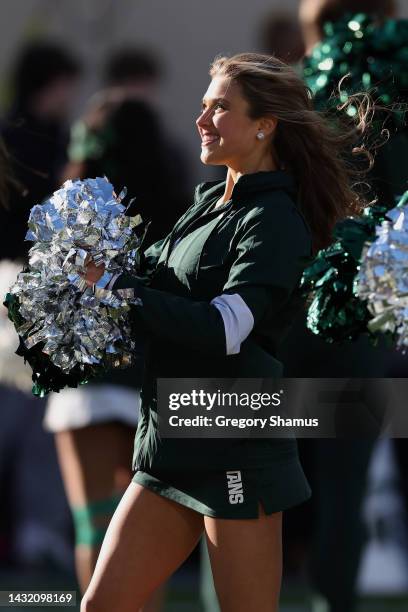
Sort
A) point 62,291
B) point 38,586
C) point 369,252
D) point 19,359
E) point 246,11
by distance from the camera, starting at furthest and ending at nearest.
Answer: point 38,586 → point 246,11 → point 19,359 → point 62,291 → point 369,252

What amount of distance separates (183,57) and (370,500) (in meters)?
1.75

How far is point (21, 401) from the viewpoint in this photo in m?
6.06

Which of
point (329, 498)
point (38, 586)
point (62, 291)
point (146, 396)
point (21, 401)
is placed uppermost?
point (62, 291)

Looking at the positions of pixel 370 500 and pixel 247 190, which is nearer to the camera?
pixel 247 190

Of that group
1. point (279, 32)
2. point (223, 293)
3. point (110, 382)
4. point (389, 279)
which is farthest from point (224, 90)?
point (279, 32)

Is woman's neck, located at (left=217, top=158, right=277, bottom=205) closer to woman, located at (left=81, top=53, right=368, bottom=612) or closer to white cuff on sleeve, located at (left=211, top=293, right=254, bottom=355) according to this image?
woman, located at (left=81, top=53, right=368, bottom=612)

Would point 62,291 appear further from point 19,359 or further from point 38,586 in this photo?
point 38,586

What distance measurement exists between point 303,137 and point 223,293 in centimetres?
48

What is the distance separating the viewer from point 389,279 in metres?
3.18

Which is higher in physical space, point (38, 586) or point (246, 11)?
point (246, 11)

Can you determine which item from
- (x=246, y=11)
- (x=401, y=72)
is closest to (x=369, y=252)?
(x=401, y=72)

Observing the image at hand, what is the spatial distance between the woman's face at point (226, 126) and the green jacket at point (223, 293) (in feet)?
0.30

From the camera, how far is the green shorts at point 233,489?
3404 mm

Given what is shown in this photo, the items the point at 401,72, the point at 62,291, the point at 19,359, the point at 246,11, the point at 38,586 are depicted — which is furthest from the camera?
the point at 38,586
